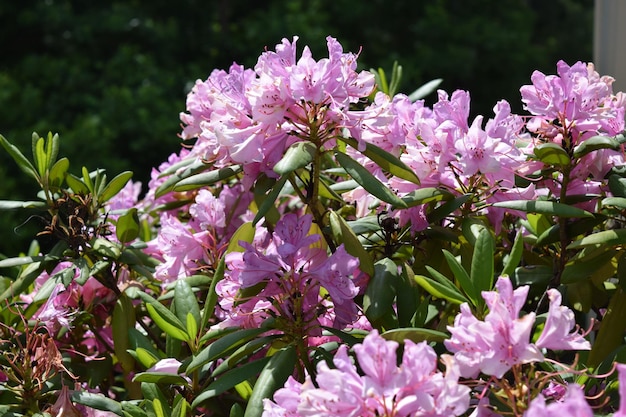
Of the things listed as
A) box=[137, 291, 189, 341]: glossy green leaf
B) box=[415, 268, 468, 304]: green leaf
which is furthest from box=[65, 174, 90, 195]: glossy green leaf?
box=[415, 268, 468, 304]: green leaf

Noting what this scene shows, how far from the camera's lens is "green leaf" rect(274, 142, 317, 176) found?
90 cm

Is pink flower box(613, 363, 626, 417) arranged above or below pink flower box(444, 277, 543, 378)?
below

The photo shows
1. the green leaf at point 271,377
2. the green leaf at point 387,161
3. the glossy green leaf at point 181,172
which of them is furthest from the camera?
the glossy green leaf at point 181,172

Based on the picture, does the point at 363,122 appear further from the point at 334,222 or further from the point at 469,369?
the point at 469,369

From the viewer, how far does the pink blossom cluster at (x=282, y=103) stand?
0.95 metres

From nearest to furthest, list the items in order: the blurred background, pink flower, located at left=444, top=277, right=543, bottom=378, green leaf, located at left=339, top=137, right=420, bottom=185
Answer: pink flower, located at left=444, top=277, right=543, bottom=378 → green leaf, located at left=339, top=137, right=420, bottom=185 → the blurred background

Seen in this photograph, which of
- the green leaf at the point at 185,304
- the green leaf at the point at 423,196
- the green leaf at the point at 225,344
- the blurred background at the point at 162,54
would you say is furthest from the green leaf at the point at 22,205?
the blurred background at the point at 162,54

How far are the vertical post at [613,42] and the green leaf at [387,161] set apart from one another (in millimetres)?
1081

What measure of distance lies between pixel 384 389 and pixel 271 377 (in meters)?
0.21

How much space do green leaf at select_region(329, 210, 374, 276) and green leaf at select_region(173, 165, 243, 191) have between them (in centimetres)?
13

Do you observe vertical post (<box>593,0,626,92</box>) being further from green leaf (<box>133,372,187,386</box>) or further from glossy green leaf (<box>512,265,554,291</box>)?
green leaf (<box>133,372,187,386</box>)

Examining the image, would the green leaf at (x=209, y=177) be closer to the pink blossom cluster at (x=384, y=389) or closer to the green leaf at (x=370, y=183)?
the green leaf at (x=370, y=183)

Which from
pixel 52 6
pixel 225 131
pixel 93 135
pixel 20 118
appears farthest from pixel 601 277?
pixel 52 6

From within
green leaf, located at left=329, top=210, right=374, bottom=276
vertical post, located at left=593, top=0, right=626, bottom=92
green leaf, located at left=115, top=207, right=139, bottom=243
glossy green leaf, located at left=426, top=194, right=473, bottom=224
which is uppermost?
vertical post, located at left=593, top=0, right=626, bottom=92
